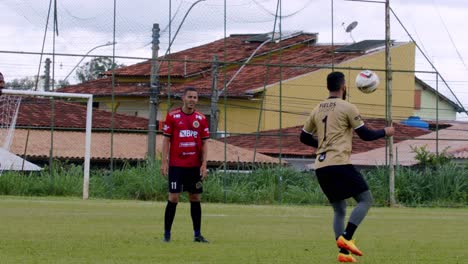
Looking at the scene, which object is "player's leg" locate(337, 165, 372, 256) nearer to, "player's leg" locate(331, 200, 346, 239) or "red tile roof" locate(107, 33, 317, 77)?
"player's leg" locate(331, 200, 346, 239)

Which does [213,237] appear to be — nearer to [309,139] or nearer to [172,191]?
[172,191]

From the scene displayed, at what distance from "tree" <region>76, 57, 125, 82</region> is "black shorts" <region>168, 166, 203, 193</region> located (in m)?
18.9

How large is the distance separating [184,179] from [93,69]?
72.3 feet

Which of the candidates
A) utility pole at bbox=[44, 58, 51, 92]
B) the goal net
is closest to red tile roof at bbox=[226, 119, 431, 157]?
utility pole at bbox=[44, 58, 51, 92]

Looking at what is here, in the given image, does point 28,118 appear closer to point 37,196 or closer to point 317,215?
point 37,196

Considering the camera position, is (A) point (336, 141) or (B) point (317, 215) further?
(B) point (317, 215)

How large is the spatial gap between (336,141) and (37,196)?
631 inches

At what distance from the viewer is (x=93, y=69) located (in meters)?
33.6

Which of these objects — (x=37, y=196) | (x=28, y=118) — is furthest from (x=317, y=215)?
(x=28, y=118)

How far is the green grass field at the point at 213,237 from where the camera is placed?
10109 millimetres

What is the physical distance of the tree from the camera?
31.3 metres

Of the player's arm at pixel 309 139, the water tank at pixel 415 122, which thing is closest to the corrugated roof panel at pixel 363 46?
the water tank at pixel 415 122

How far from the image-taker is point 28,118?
109 feet

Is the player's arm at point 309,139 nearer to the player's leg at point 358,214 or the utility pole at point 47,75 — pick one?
the player's leg at point 358,214
